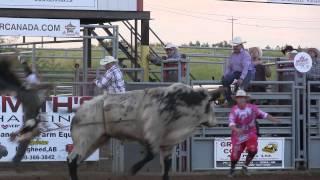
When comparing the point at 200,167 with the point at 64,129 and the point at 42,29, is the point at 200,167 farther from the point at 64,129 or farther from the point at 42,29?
the point at 42,29

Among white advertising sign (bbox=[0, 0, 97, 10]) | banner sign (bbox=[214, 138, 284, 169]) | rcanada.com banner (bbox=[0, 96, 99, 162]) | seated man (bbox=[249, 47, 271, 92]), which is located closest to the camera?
rcanada.com banner (bbox=[0, 96, 99, 162])

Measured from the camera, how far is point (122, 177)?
13922 mm

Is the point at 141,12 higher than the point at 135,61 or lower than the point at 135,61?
higher

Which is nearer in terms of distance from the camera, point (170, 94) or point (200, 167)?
point (170, 94)

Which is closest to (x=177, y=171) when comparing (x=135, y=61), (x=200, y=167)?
(x=200, y=167)

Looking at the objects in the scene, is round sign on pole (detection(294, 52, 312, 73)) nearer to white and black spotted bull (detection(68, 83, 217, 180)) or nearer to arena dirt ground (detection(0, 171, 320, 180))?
arena dirt ground (detection(0, 171, 320, 180))

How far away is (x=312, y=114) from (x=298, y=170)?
3.91 ft

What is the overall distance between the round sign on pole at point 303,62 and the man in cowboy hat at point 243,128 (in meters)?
1.73

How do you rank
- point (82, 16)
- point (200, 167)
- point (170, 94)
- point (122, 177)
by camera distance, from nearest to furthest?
point (170, 94)
point (122, 177)
point (200, 167)
point (82, 16)

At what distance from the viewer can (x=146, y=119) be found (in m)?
11.8

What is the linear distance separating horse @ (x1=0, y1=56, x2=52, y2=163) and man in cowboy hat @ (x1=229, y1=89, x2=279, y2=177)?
3.98 metres

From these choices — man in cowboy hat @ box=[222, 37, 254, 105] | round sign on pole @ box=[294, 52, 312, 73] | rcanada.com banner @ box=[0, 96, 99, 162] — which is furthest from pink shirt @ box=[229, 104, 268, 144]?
rcanada.com banner @ box=[0, 96, 99, 162]

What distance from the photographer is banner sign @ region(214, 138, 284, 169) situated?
15.0 metres

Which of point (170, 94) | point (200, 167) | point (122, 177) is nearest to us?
point (170, 94)
